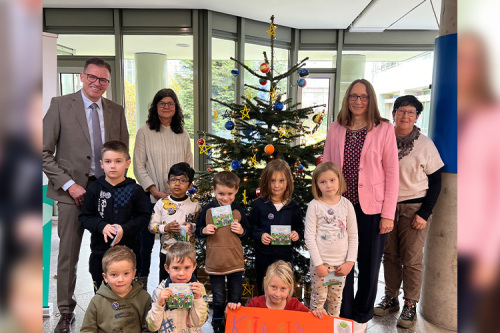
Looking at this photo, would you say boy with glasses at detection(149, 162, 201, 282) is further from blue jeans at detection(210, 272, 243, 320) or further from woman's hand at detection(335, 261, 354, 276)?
woman's hand at detection(335, 261, 354, 276)

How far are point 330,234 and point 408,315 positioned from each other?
124 centimetres

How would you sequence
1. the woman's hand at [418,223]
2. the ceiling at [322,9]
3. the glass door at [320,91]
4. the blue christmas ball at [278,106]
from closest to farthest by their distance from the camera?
the woman's hand at [418,223] → the blue christmas ball at [278,106] → the ceiling at [322,9] → the glass door at [320,91]

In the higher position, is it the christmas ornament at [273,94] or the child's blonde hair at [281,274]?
the christmas ornament at [273,94]

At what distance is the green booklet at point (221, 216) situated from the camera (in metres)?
2.56

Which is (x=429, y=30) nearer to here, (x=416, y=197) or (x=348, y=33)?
(x=348, y=33)

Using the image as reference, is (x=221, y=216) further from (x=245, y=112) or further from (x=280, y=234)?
(x=245, y=112)

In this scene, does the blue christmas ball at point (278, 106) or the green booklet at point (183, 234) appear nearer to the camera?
the green booklet at point (183, 234)

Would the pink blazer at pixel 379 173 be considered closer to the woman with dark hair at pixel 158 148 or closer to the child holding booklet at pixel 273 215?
the child holding booklet at pixel 273 215

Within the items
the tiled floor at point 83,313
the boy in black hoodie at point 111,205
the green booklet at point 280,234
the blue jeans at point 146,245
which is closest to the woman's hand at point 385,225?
the green booklet at point 280,234

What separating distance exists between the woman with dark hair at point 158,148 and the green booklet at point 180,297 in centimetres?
110

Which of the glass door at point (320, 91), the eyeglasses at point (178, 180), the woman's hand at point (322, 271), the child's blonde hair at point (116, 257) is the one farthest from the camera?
the glass door at point (320, 91)

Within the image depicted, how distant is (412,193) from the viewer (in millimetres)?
2961

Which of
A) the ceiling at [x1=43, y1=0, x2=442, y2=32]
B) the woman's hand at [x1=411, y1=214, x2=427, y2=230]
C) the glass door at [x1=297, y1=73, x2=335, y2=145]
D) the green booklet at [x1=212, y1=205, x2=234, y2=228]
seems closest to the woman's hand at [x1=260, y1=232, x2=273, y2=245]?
the green booklet at [x1=212, y1=205, x2=234, y2=228]

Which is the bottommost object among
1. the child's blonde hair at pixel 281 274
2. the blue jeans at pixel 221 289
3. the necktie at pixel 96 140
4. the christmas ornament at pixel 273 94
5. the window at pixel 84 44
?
the blue jeans at pixel 221 289
